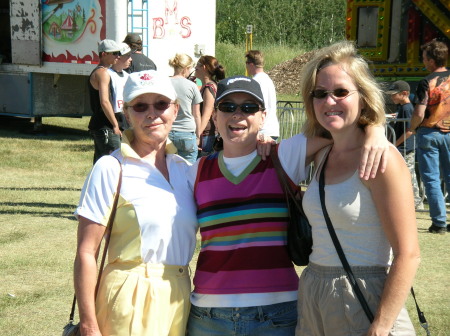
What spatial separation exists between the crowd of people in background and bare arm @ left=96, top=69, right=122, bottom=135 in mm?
4946

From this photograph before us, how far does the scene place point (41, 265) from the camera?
6.70 m

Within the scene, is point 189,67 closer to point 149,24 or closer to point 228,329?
point 149,24

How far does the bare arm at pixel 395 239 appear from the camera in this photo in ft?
8.30

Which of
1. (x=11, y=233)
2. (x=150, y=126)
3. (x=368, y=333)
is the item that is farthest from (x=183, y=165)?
(x=11, y=233)

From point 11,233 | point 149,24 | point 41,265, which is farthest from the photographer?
point 149,24

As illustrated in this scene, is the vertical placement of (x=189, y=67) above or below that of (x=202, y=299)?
above

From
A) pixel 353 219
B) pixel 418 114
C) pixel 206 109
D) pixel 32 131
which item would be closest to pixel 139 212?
pixel 353 219

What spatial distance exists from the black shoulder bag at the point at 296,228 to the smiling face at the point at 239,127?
7.3 inches

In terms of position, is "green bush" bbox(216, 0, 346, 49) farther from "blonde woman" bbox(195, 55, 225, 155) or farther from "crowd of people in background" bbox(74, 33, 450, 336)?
"crowd of people in background" bbox(74, 33, 450, 336)

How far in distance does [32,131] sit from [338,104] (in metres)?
14.2

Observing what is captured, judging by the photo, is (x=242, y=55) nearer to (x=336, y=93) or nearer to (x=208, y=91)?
(x=208, y=91)

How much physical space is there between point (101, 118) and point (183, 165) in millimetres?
5216

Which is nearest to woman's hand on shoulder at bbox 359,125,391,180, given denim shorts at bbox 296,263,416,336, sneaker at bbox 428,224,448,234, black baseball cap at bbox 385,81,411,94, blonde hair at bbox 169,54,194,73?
denim shorts at bbox 296,263,416,336

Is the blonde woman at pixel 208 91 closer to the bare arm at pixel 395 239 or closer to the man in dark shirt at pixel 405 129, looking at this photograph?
the man in dark shirt at pixel 405 129
